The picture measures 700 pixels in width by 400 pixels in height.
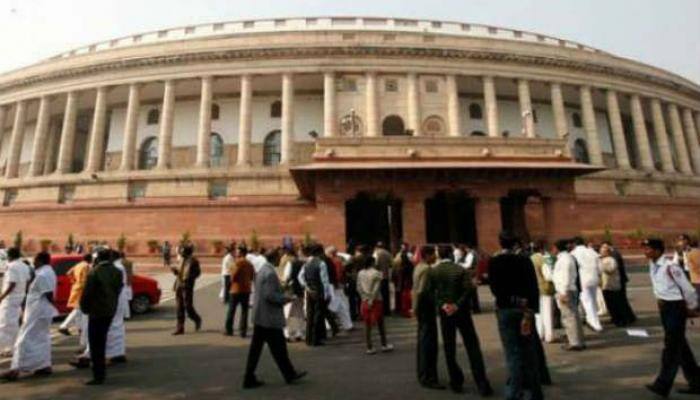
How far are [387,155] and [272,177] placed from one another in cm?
1703

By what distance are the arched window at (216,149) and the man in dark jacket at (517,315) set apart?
134 feet

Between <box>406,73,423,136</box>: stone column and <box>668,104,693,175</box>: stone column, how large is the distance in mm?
28946

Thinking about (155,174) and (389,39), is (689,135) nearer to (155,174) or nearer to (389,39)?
(389,39)

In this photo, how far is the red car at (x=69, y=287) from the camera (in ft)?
41.9

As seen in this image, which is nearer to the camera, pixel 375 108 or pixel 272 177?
pixel 272 177

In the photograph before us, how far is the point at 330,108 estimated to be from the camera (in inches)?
1591

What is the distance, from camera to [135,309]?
13.9 m

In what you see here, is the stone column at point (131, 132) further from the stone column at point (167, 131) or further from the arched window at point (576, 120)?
the arched window at point (576, 120)

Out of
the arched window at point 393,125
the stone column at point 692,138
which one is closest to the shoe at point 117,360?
the arched window at point 393,125

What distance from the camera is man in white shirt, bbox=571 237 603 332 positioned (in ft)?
32.2

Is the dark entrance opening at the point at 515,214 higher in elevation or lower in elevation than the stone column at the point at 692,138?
lower

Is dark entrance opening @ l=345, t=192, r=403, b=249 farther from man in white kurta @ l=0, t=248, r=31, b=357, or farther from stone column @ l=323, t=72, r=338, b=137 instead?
man in white kurta @ l=0, t=248, r=31, b=357

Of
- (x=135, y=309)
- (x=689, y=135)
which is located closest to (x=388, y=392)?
(x=135, y=309)

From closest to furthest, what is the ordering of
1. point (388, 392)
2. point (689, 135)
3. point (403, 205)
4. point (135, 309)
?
1. point (388, 392)
2. point (135, 309)
3. point (403, 205)
4. point (689, 135)
